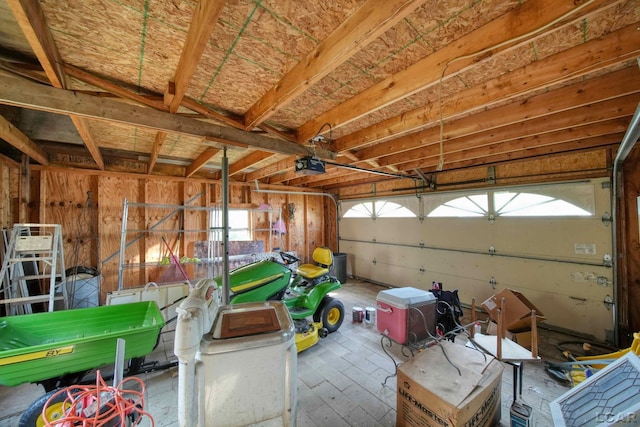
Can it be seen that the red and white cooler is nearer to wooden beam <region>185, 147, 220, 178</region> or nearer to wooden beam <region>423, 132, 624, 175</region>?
wooden beam <region>423, 132, 624, 175</region>

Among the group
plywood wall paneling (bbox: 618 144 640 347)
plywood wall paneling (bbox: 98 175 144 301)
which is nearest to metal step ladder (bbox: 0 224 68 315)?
plywood wall paneling (bbox: 98 175 144 301)

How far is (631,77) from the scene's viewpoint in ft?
5.59

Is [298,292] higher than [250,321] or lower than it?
lower

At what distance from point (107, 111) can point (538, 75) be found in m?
3.26

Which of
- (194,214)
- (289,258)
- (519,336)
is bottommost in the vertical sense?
(519,336)

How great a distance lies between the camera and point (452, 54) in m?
1.47

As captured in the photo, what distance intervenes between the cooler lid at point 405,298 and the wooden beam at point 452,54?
2.24 meters

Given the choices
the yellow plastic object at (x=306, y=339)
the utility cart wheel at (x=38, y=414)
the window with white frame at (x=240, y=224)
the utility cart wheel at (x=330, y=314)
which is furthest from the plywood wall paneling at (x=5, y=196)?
the utility cart wheel at (x=330, y=314)

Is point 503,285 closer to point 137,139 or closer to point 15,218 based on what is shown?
point 137,139

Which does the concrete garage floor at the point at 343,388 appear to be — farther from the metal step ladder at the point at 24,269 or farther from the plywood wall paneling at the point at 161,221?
the plywood wall paneling at the point at 161,221

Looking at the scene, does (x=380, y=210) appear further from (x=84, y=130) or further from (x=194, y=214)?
(x=84, y=130)

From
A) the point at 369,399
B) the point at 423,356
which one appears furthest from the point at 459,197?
the point at 369,399

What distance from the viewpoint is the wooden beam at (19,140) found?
2.28 metres

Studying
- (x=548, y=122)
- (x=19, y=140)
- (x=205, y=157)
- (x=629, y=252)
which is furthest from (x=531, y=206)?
(x=19, y=140)
